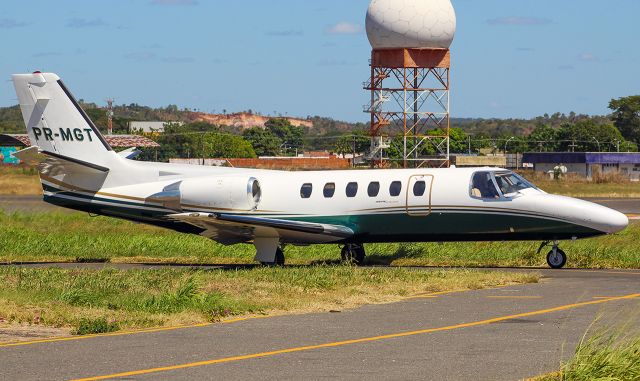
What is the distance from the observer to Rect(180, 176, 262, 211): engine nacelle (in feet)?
92.5

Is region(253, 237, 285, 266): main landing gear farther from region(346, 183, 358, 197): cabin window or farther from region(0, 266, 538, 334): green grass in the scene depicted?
region(0, 266, 538, 334): green grass

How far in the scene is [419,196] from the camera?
1077 inches

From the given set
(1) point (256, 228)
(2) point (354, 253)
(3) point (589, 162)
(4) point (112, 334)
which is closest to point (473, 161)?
(3) point (589, 162)

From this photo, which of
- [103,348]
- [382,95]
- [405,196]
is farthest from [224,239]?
[382,95]

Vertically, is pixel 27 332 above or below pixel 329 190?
below

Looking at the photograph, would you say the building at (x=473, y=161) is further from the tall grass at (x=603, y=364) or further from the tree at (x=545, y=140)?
the tall grass at (x=603, y=364)

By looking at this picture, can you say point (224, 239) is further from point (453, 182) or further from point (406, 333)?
point (406, 333)

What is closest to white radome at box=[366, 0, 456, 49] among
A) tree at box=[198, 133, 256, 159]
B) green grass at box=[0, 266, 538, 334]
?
green grass at box=[0, 266, 538, 334]

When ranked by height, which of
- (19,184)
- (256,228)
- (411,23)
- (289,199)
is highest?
(411,23)

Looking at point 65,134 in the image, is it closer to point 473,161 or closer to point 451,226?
point 451,226

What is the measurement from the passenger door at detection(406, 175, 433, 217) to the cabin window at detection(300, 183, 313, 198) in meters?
2.61

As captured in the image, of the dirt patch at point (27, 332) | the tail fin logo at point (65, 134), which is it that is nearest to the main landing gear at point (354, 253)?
the tail fin logo at point (65, 134)

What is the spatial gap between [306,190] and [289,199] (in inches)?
19.2

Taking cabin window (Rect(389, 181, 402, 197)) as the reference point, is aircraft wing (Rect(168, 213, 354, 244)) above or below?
below
